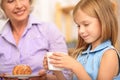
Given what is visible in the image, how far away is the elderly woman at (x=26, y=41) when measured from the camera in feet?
5.11

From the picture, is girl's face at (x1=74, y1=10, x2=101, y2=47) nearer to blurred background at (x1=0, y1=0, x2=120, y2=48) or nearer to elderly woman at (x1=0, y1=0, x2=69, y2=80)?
elderly woman at (x1=0, y1=0, x2=69, y2=80)

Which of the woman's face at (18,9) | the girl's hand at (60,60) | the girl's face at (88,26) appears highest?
the woman's face at (18,9)

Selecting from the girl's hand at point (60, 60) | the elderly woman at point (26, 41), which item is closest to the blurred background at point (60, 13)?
the elderly woman at point (26, 41)

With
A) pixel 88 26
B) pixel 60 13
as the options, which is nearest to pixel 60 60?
pixel 88 26

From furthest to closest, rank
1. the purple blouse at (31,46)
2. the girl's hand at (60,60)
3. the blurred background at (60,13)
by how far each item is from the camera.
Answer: the blurred background at (60,13)
the purple blouse at (31,46)
the girl's hand at (60,60)

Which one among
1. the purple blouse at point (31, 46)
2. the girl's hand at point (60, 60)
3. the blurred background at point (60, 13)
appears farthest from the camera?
the blurred background at point (60, 13)

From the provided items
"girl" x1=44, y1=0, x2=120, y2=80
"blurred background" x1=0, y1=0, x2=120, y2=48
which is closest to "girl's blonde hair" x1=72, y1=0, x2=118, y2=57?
"girl" x1=44, y1=0, x2=120, y2=80

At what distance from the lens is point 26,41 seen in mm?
1588

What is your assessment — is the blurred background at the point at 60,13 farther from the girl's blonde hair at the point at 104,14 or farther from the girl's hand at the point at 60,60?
the girl's hand at the point at 60,60

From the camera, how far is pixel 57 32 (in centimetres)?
160

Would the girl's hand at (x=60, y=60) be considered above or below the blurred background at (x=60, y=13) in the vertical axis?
below

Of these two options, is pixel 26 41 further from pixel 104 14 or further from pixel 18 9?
pixel 104 14

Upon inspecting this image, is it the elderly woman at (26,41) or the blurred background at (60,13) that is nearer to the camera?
the elderly woman at (26,41)

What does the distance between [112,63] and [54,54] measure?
237 mm
